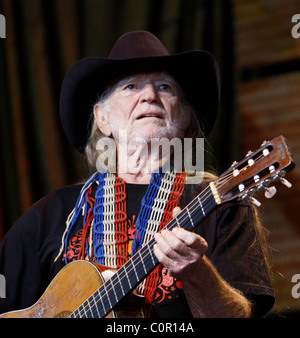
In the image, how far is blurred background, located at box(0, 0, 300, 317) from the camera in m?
2.95

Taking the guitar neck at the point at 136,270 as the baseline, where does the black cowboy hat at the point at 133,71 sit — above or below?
above

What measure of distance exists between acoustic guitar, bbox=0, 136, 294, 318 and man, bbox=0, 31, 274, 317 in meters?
0.08

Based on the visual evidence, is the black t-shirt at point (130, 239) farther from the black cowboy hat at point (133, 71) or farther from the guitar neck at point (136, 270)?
the black cowboy hat at point (133, 71)

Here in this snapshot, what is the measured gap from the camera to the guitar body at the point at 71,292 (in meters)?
1.74

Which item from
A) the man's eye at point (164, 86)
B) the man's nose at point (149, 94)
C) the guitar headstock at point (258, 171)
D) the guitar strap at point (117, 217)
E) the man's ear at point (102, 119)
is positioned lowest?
the guitar strap at point (117, 217)

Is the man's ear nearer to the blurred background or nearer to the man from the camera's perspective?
the man

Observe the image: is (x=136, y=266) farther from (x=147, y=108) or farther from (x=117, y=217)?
(x=147, y=108)

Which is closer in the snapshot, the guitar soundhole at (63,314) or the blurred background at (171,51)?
the guitar soundhole at (63,314)

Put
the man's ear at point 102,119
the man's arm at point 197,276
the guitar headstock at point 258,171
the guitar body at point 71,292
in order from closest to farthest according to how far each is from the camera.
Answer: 1. the guitar headstock at point 258,171
2. the man's arm at point 197,276
3. the guitar body at point 71,292
4. the man's ear at point 102,119

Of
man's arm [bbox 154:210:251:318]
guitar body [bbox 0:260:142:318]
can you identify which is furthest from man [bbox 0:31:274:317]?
guitar body [bbox 0:260:142:318]

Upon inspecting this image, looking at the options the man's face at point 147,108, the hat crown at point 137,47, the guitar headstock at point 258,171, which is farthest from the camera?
the hat crown at point 137,47

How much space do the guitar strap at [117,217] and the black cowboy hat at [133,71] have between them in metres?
0.37

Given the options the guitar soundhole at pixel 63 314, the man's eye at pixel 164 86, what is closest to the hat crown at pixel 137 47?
the man's eye at pixel 164 86

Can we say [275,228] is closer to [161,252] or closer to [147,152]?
[147,152]
